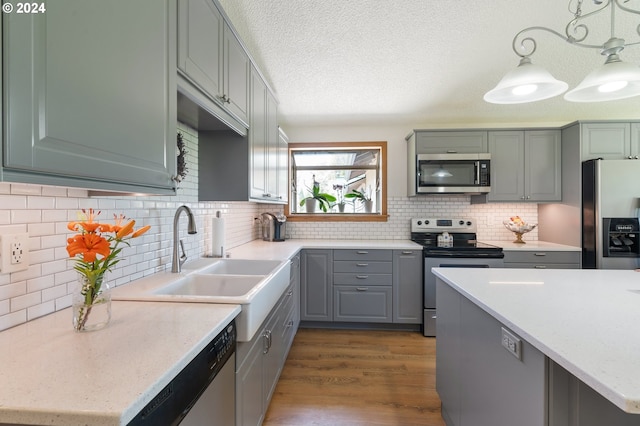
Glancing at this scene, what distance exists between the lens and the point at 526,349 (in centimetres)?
96

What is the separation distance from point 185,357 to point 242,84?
164 centimetres

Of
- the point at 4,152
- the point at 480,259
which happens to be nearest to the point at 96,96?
the point at 4,152

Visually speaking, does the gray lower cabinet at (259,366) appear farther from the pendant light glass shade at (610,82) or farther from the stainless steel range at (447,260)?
the pendant light glass shade at (610,82)

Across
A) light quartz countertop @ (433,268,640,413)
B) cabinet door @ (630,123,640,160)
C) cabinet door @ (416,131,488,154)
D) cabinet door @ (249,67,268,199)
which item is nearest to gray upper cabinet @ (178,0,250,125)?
cabinet door @ (249,67,268,199)

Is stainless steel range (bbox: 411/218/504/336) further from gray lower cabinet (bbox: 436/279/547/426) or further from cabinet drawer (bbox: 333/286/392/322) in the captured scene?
gray lower cabinet (bbox: 436/279/547/426)

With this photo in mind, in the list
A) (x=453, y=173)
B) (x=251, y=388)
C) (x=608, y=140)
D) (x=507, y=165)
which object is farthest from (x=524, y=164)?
(x=251, y=388)

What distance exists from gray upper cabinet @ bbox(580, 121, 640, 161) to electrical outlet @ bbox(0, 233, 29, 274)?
4.28 meters

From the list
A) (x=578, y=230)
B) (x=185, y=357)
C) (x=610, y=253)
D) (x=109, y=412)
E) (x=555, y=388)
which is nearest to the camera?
(x=109, y=412)

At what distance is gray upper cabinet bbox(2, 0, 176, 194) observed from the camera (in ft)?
1.91

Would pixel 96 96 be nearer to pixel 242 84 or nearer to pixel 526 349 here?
pixel 242 84

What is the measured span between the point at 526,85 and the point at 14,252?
2.23 metres

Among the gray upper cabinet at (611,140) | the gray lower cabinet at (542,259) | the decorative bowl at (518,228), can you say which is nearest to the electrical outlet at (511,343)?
the gray lower cabinet at (542,259)

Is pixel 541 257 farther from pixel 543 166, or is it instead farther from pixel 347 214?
pixel 347 214

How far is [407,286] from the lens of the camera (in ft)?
9.92
